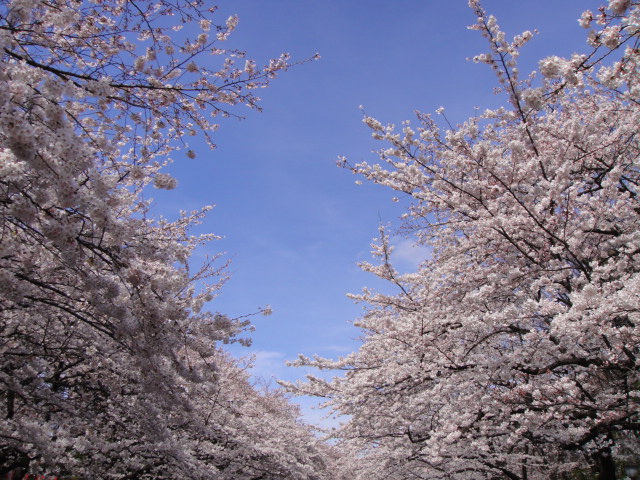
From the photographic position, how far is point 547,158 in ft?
22.2

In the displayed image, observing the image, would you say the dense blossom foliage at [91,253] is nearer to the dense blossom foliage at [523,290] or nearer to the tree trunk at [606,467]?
the dense blossom foliage at [523,290]

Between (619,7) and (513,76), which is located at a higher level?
Result: (513,76)

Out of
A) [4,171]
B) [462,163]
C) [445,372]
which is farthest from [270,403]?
[4,171]

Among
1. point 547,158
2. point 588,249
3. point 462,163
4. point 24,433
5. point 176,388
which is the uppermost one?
point 547,158

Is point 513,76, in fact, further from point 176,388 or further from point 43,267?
point 43,267

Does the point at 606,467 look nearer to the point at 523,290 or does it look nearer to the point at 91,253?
the point at 523,290

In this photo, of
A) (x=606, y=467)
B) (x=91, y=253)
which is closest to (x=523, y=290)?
(x=606, y=467)

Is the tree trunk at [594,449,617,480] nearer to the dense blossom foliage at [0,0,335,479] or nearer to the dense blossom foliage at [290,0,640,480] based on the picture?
the dense blossom foliage at [290,0,640,480]

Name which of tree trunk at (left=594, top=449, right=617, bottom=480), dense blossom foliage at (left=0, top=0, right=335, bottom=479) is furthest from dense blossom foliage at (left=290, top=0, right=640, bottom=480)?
dense blossom foliage at (left=0, top=0, right=335, bottom=479)

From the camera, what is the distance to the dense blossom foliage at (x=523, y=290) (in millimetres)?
4469

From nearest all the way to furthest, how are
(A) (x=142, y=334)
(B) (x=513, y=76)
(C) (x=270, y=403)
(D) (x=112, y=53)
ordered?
(A) (x=142, y=334)
(D) (x=112, y=53)
(B) (x=513, y=76)
(C) (x=270, y=403)

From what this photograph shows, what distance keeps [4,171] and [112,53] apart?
313 cm

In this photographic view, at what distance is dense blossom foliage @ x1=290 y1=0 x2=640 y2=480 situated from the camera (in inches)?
176

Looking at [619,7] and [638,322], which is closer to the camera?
[619,7]
